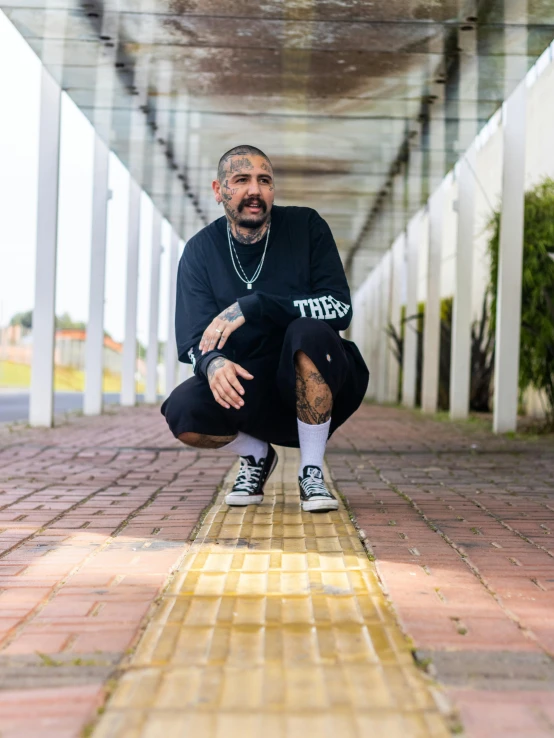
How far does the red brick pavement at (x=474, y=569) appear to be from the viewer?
5.84 ft

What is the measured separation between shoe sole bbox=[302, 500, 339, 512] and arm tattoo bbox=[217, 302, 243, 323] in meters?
0.73

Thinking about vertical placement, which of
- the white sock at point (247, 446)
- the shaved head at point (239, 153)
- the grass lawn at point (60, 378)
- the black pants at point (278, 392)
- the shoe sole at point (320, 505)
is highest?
the shaved head at point (239, 153)

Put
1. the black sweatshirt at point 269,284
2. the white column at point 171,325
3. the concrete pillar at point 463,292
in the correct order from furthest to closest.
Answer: the white column at point 171,325 → the concrete pillar at point 463,292 → the black sweatshirt at point 269,284

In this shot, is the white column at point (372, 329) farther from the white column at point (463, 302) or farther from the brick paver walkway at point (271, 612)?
the brick paver walkway at point (271, 612)

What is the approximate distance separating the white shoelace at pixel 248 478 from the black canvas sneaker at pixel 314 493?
235mm

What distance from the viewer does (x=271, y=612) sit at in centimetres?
233

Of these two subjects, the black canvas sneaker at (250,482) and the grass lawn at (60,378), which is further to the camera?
the grass lawn at (60,378)

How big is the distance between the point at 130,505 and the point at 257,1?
4.18m

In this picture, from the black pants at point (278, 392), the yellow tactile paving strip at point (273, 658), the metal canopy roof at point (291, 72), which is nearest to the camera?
the yellow tactile paving strip at point (273, 658)

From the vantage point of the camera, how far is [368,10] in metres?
7.16

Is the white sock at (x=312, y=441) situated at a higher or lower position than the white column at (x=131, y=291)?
lower

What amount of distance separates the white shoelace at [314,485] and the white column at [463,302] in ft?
27.6

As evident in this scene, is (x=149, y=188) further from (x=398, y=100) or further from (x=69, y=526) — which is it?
(x=69, y=526)

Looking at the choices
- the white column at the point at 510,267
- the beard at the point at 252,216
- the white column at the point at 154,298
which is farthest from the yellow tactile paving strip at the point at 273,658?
the white column at the point at 154,298
